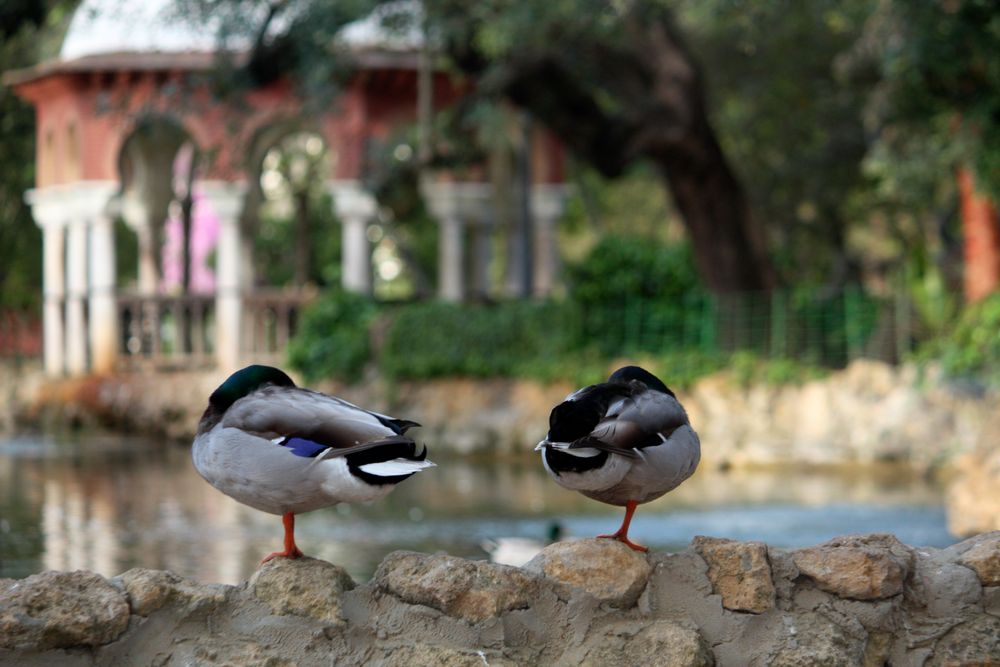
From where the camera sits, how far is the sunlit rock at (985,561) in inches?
164

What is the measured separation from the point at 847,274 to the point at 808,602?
2582cm

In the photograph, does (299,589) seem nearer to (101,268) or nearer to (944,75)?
(944,75)

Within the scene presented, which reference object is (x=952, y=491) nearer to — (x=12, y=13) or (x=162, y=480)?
(x=12, y=13)

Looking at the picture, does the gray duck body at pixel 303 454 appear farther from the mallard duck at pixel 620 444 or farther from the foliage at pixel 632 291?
the foliage at pixel 632 291

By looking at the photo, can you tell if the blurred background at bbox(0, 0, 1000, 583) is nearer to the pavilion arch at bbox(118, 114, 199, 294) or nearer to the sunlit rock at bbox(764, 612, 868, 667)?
the pavilion arch at bbox(118, 114, 199, 294)

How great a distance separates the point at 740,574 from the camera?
4.07 metres

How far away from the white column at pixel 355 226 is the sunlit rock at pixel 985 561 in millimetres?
20339

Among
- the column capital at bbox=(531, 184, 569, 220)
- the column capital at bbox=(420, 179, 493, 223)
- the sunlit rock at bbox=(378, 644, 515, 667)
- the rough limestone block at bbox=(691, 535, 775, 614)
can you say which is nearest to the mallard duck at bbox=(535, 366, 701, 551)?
the rough limestone block at bbox=(691, 535, 775, 614)

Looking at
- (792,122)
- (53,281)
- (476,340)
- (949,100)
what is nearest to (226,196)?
(53,281)

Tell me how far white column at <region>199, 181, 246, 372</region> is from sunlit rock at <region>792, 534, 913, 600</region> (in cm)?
2119

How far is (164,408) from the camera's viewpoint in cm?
2392

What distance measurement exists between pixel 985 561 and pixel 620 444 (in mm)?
1052

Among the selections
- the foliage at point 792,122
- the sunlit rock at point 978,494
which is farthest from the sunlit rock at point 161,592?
the foliage at point 792,122

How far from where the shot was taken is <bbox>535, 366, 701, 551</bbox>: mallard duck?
152 inches
